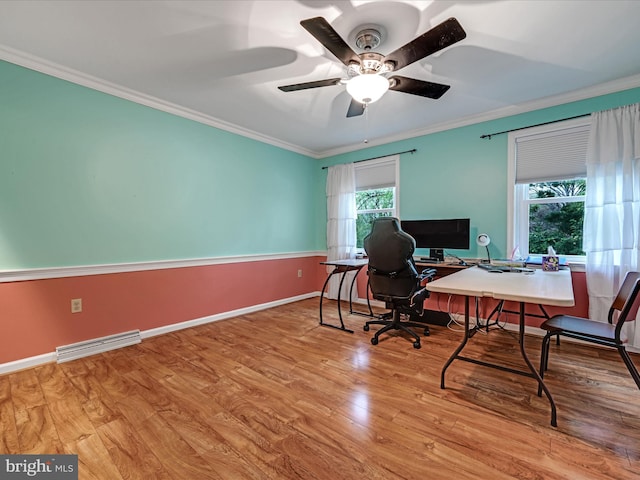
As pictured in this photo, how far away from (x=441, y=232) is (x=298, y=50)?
259 cm

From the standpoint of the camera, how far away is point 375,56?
6.10 ft

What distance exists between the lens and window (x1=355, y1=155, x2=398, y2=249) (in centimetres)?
427

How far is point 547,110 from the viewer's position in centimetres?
304

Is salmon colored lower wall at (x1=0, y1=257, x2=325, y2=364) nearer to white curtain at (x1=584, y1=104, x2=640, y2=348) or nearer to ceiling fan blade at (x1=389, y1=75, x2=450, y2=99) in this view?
ceiling fan blade at (x1=389, y1=75, x2=450, y2=99)

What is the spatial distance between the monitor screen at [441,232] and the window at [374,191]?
569mm

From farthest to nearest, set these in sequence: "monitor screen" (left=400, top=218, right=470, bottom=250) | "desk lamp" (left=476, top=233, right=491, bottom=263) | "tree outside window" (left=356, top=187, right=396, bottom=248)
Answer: "tree outside window" (left=356, top=187, right=396, bottom=248) → "monitor screen" (left=400, top=218, right=470, bottom=250) → "desk lamp" (left=476, top=233, right=491, bottom=263)

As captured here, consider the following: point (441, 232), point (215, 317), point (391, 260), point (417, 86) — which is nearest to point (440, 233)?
point (441, 232)

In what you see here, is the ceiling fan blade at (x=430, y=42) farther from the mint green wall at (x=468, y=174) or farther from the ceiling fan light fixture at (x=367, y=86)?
the mint green wall at (x=468, y=174)

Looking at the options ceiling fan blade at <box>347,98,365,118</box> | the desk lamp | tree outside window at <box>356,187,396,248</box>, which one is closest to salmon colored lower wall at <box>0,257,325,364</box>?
tree outside window at <box>356,187,396,248</box>

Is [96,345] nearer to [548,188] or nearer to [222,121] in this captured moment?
[222,121]

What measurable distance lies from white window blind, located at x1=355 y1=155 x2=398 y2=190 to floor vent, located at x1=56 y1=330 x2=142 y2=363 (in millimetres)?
3621

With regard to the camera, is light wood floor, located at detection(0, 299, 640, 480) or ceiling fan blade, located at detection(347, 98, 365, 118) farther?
ceiling fan blade, located at detection(347, 98, 365, 118)

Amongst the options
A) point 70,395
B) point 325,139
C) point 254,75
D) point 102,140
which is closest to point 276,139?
point 325,139

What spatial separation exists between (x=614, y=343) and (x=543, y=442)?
75 centimetres
